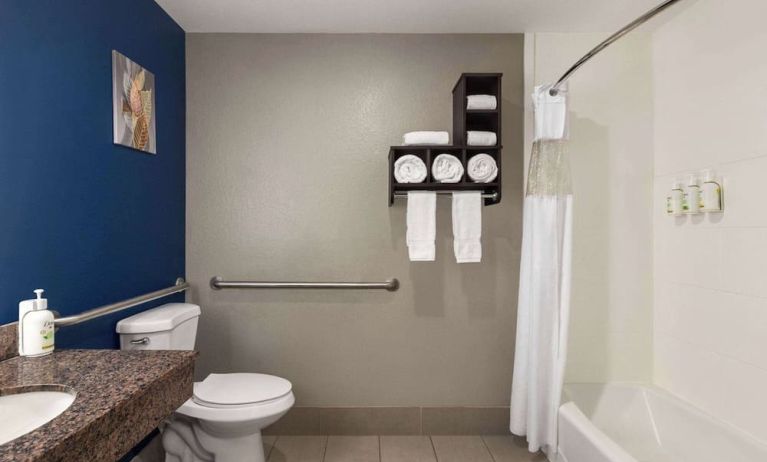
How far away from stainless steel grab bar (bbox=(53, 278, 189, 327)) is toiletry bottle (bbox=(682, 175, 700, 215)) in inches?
101

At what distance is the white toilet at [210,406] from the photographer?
1.99 m

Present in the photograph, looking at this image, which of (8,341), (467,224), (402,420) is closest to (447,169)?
(467,224)

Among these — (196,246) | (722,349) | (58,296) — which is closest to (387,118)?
(196,246)

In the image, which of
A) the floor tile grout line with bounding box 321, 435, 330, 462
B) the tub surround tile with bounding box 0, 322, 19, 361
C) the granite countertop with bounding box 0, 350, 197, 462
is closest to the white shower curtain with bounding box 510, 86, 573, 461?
the floor tile grout line with bounding box 321, 435, 330, 462

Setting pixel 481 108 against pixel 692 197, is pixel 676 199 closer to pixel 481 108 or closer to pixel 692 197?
pixel 692 197

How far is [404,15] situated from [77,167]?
1.67 m

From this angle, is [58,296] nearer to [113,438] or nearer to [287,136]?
[113,438]

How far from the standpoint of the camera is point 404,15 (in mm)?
2441

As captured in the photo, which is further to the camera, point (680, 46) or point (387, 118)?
point (387, 118)

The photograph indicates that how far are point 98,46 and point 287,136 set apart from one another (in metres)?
1.02

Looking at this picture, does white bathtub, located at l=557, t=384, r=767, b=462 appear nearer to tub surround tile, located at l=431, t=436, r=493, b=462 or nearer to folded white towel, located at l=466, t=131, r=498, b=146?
tub surround tile, located at l=431, t=436, r=493, b=462

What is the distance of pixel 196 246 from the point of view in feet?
8.82

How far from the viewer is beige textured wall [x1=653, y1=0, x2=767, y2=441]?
6.26 ft

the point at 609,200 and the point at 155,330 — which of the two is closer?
the point at 155,330
